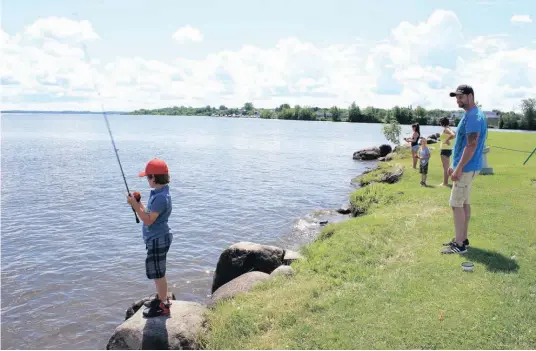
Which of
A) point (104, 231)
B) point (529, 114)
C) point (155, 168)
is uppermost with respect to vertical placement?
point (529, 114)

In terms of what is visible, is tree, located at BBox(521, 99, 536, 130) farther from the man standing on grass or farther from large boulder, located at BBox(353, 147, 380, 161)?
the man standing on grass

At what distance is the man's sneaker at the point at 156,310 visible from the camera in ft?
24.5

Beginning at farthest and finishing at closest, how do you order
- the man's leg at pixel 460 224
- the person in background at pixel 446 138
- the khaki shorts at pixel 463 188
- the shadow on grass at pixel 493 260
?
the person in background at pixel 446 138 → the man's leg at pixel 460 224 → the khaki shorts at pixel 463 188 → the shadow on grass at pixel 493 260

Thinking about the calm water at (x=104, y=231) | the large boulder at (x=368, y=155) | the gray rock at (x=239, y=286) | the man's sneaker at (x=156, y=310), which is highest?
the man's sneaker at (x=156, y=310)

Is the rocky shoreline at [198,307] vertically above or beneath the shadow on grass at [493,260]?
beneath

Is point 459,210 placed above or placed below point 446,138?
below

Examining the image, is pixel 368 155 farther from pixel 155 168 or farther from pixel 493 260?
pixel 155 168

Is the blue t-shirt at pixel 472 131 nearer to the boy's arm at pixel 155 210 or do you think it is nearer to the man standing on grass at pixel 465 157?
the man standing on grass at pixel 465 157

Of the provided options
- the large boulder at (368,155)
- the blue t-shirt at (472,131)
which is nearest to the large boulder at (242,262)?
the blue t-shirt at (472,131)

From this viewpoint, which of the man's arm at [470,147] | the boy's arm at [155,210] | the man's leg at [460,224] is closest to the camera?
the boy's arm at [155,210]

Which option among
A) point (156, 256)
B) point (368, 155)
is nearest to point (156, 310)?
point (156, 256)

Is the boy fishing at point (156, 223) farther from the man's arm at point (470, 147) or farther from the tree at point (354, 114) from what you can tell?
the tree at point (354, 114)

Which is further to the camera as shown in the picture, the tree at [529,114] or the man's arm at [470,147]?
the tree at [529,114]

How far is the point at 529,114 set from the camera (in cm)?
11081
